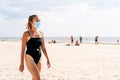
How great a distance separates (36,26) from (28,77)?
5277 mm

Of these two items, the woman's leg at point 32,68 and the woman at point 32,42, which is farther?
the woman at point 32,42

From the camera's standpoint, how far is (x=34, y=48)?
6.61 m

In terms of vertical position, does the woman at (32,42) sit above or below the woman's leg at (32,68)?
above

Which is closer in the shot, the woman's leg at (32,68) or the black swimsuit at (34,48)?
the woman's leg at (32,68)

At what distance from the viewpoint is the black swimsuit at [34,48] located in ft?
21.5

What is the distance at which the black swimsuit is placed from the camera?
6.57m

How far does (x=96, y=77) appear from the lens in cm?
1153

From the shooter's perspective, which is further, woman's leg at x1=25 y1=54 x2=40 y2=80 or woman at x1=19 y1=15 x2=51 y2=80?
woman at x1=19 y1=15 x2=51 y2=80

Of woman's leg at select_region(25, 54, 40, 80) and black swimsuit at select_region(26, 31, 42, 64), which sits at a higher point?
black swimsuit at select_region(26, 31, 42, 64)

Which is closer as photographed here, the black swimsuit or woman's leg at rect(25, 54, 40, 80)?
woman's leg at rect(25, 54, 40, 80)

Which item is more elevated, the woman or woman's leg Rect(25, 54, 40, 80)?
the woman

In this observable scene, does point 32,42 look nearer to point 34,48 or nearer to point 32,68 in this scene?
point 34,48

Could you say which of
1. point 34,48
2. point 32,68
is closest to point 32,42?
point 34,48

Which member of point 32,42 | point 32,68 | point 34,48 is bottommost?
point 32,68
